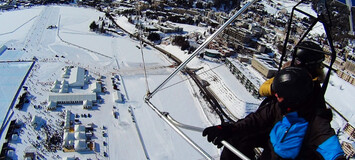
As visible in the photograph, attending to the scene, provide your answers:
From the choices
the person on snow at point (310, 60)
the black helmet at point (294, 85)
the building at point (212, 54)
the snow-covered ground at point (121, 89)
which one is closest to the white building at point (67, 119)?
the snow-covered ground at point (121, 89)

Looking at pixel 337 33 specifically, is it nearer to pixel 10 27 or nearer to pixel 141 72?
pixel 141 72

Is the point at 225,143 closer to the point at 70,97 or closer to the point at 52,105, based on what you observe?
the point at 52,105

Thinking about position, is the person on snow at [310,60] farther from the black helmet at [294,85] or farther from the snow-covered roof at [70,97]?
the snow-covered roof at [70,97]

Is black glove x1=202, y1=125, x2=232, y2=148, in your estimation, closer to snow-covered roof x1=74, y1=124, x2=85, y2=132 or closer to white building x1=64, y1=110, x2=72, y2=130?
snow-covered roof x1=74, y1=124, x2=85, y2=132

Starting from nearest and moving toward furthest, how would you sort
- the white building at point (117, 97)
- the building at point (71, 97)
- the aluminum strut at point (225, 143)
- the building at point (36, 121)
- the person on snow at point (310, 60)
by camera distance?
the aluminum strut at point (225, 143), the person on snow at point (310, 60), the building at point (36, 121), the building at point (71, 97), the white building at point (117, 97)

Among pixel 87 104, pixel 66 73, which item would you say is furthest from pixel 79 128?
pixel 66 73

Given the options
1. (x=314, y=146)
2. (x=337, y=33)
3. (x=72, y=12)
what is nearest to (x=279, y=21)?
(x=337, y=33)
